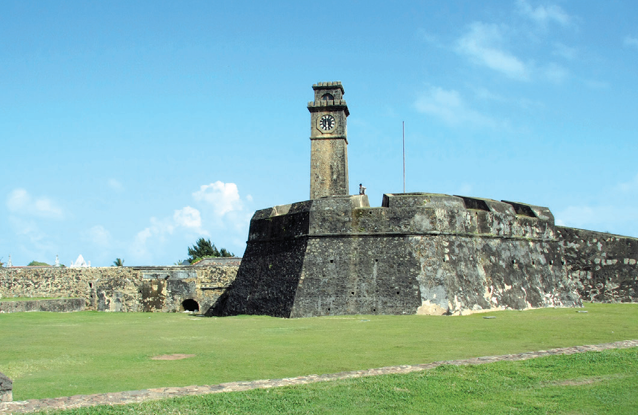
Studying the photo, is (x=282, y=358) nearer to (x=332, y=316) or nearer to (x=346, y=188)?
(x=332, y=316)

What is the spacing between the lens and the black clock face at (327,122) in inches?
1633

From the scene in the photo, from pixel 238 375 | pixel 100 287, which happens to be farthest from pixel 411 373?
pixel 100 287

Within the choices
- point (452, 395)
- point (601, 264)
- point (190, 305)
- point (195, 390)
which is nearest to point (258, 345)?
point (195, 390)

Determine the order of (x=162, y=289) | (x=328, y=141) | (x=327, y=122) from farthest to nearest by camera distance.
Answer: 1. (x=327, y=122)
2. (x=328, y=141)
3. (x=162, y=289)

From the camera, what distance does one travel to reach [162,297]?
75.4ft

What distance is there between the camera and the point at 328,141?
4134cm

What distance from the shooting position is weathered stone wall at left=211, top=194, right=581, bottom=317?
16297mm

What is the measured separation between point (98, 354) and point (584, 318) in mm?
10854

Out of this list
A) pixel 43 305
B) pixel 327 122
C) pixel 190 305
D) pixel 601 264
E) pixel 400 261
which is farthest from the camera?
pixel 327 122

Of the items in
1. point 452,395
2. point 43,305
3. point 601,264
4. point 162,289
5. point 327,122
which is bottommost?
point 452,395

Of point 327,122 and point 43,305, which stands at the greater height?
point 327,122

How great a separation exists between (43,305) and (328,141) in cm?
2378

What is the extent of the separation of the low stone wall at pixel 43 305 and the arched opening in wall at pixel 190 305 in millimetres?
4289

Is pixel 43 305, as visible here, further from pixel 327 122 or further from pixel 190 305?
pixel 327 122
